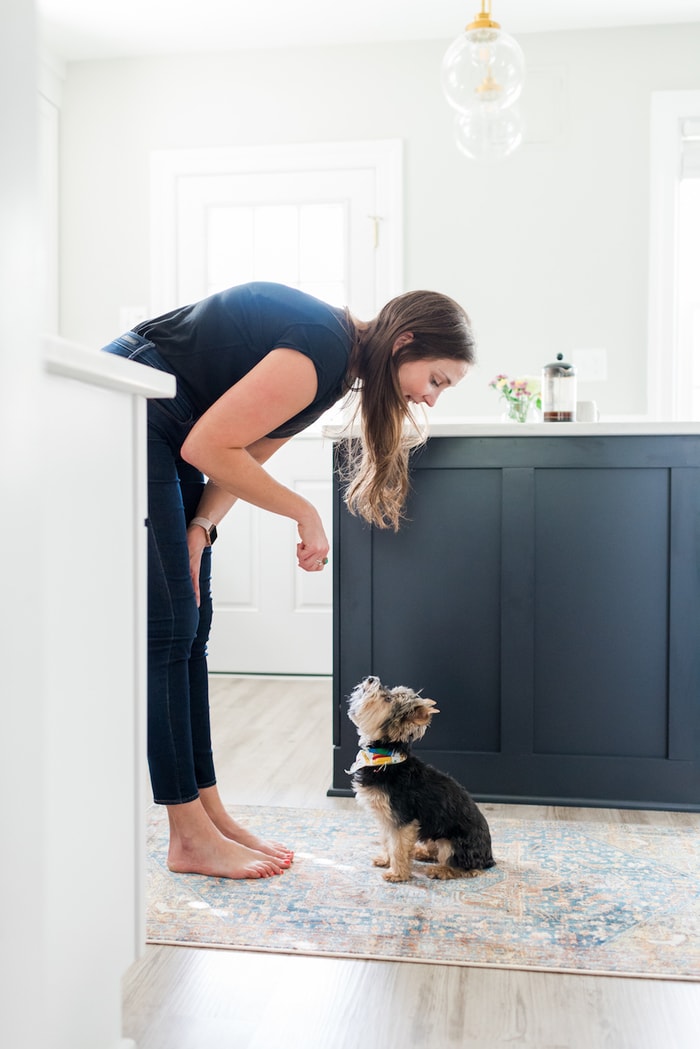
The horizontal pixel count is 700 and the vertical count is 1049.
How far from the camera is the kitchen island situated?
223 centimetres

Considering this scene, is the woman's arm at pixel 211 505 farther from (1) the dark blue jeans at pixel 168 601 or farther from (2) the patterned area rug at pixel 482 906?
(2) the patterned area rug at pixel 482 906

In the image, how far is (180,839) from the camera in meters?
1.78

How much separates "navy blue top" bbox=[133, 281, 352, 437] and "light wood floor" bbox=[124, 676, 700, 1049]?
92 cm

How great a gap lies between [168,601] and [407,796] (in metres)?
0.57

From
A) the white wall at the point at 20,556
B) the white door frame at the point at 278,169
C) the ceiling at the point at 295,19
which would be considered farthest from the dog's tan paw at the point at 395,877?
the ceiling at the point at 295,19

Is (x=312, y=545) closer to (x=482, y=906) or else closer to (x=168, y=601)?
(x=168, y=601)

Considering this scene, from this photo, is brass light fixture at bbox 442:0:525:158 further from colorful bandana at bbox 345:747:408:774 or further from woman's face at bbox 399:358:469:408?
colorful bandana at bbox 345:747:408:774

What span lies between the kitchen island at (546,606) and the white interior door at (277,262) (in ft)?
5.36

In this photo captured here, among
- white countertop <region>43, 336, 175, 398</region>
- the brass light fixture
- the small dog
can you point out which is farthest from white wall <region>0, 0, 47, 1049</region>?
the brass light fixture

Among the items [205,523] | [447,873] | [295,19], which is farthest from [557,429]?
[295,19]

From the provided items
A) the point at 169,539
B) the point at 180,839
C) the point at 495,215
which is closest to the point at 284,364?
the point at 169,539

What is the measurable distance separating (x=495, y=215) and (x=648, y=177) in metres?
0.61

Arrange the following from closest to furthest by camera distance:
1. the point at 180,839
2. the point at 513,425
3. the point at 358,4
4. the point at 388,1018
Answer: the point at 388,1018
the point at 180,839
the point at 513,425
the point at 358,4

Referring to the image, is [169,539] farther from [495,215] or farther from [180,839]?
[495,215]
